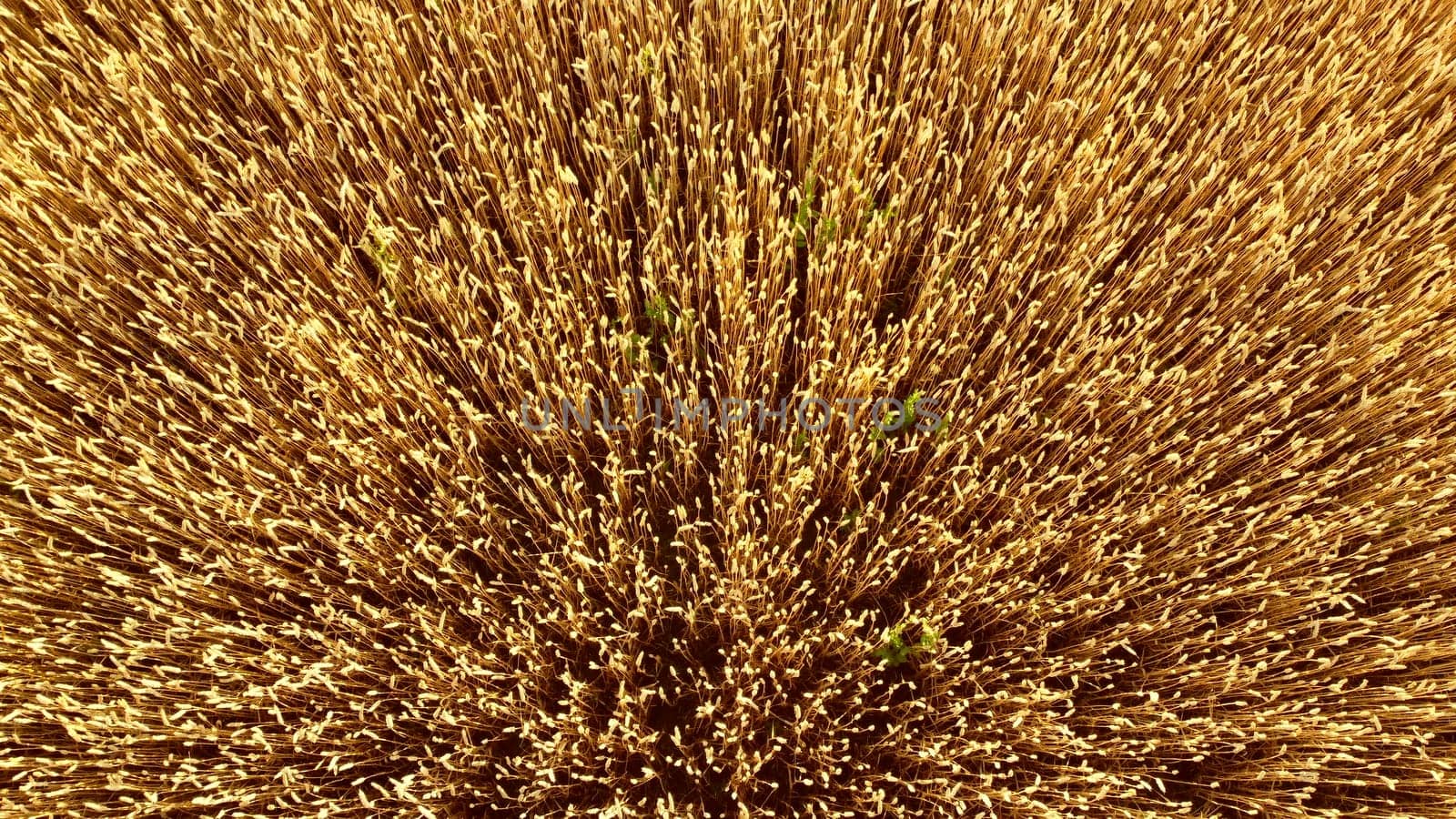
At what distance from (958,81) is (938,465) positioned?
60cm

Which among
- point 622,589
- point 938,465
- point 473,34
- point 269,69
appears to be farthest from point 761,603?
point 269,69

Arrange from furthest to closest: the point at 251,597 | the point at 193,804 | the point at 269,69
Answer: the point at 269,69 → the point at 251,597 → the point at 193,804

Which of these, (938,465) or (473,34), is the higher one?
(473,34)

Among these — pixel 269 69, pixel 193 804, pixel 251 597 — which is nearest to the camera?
pixel 193 804

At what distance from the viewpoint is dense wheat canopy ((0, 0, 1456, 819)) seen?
2.85 feet

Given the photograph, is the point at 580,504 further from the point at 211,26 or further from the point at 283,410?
the point at 211,26

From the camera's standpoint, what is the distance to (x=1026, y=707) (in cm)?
85

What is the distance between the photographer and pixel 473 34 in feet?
3.53

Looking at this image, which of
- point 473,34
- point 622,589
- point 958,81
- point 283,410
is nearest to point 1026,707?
point 622,589

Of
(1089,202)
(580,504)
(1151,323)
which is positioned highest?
(1089,202)

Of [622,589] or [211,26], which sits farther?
[211,26]

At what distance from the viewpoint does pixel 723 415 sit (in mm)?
1011

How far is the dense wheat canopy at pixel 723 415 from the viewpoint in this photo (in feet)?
2.85

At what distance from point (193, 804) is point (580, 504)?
545 mm
